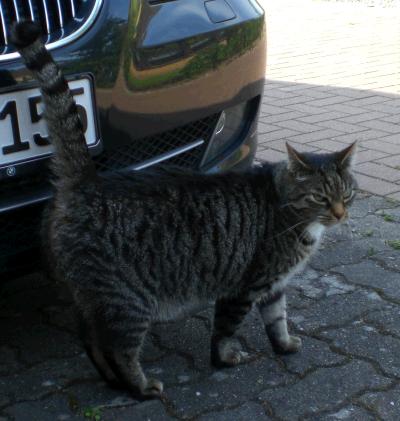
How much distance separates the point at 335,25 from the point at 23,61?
8.91 metres

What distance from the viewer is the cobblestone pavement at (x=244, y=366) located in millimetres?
2646

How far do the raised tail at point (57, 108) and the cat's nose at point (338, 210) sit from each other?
A: 925 millimetres

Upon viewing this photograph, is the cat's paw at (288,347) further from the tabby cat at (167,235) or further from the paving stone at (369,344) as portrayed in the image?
the paving stone at (369,344)

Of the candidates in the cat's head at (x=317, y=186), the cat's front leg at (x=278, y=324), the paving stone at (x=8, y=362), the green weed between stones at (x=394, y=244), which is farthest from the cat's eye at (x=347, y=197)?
the paving stone at (x=8, y=362)

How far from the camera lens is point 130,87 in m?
2.85

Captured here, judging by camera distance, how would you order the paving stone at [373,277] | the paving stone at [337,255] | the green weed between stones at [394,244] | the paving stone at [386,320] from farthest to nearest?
the green weed between stones at [394,244]
the paving stone at [337,255]
the paving stone at [373,277]
the paving stone at [386,320]

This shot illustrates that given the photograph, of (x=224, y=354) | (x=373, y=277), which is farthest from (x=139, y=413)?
(x=373, y=277)

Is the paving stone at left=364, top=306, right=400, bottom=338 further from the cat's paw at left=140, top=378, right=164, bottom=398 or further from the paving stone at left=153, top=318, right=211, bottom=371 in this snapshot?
the cat's paw at left=140, top=378, right=164, bottom=398

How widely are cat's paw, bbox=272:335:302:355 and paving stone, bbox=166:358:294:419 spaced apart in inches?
2.4

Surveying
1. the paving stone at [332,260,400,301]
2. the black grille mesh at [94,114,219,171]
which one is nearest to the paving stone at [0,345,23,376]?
the black grille mesh at [94,114,219,171]

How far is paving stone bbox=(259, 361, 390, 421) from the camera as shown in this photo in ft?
8.65

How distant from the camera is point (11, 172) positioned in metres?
2.58

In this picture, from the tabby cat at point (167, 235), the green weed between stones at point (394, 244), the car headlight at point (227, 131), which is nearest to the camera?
the tabby cat at point (167, 235)

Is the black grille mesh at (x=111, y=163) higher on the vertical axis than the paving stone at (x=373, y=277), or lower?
higher
